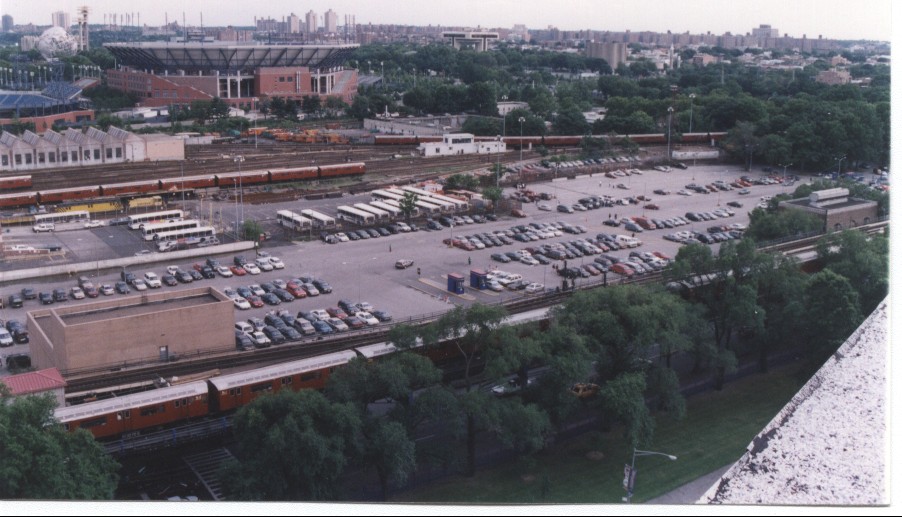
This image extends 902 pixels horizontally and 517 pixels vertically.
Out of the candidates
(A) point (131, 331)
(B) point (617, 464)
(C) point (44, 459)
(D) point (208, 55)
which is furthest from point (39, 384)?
(D) point (208, 55)

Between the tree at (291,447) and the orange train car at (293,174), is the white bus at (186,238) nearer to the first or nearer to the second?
the orange train car at (293,174)

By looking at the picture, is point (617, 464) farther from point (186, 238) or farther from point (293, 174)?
point (293, 174)

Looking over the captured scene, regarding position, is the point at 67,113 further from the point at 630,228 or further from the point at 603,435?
the point at 603,435

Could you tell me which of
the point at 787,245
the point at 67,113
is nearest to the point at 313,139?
the point at 67,113

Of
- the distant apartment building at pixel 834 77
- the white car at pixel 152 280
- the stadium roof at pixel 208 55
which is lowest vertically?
the white car at pixel 152 280

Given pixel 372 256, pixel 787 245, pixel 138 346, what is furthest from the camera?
pixel 372 256

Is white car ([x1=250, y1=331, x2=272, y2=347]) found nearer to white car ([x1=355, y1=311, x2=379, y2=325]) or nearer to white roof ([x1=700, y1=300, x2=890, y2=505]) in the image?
white car ([x1=355, y1=311, x2=379, y2=325])

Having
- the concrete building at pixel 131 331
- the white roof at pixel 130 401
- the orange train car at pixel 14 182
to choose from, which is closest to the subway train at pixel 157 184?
the orange train car at pixel 14 182

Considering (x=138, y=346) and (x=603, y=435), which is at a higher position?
(x=138, y=346)
